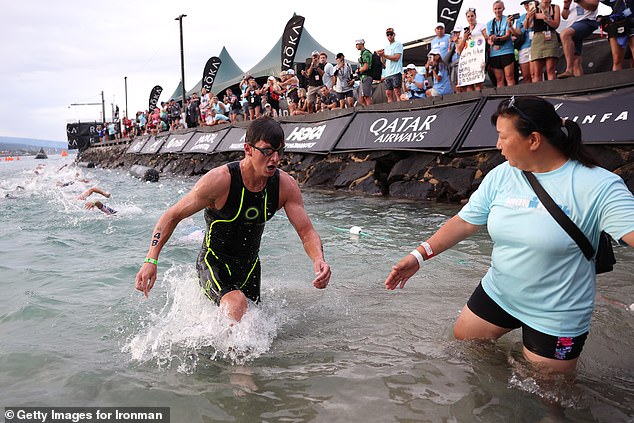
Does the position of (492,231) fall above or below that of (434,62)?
below

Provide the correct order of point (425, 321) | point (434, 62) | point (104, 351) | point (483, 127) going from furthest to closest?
point (434, 62) → point (483, 127) → point (425, 321) → point (104, 351)

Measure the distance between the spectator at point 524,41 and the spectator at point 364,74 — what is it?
15.0 feet

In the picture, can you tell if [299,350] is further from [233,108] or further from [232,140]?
[233,108]

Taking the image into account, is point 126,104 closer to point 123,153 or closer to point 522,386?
point 123,153

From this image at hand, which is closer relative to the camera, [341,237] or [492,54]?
[341,237]

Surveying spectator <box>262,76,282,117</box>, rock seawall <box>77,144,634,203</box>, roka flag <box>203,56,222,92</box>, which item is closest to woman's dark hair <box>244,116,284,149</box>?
rock seawall <box>77,144,634,203</box>

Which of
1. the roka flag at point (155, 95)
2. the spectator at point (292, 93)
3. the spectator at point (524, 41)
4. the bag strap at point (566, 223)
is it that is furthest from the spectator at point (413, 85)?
the roka flag at point (155, 95)

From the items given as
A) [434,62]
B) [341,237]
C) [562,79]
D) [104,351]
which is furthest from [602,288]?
[434,62]

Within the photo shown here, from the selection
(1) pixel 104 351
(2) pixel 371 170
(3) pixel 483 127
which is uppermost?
(3) pixel 483 127

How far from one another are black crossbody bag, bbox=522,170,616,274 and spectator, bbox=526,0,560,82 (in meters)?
7.61

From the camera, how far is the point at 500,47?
34.1 ft

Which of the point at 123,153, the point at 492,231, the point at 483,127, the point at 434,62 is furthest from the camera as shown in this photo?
the point at 123,153

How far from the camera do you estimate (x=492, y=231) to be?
3.00m

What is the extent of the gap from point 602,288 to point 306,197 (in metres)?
8.95
